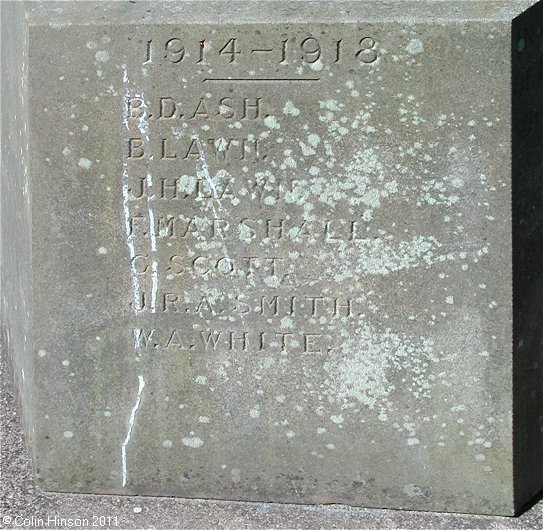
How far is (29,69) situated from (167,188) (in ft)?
2.25

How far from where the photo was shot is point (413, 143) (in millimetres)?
4523

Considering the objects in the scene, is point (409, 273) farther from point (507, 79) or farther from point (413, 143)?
point (507, 79)

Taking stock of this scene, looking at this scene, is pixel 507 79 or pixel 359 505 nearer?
pixel 507 79

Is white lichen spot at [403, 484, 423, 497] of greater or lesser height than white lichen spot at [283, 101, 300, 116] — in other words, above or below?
below

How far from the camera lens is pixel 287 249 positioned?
4664 millimetres

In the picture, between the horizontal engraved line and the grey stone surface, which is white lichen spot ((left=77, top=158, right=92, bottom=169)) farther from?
the grey stone surface

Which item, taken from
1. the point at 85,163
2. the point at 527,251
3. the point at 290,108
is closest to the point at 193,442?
the point at 85,163

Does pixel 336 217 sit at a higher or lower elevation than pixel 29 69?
lower

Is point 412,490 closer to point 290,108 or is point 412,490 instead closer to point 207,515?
point 207,515

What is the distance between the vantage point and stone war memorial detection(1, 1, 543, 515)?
4.51 meters

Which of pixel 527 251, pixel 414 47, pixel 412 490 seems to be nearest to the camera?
pixel 414 47

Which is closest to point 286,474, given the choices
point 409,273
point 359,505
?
point 359,505

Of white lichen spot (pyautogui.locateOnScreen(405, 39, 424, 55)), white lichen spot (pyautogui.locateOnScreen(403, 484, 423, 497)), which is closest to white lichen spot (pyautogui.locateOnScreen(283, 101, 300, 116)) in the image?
white lichen spot (pyautogui.locateOnScreen(405, 39, 424, 55))

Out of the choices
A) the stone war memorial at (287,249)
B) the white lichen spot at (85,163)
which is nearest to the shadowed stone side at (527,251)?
the stone war memorial at (287,249)
